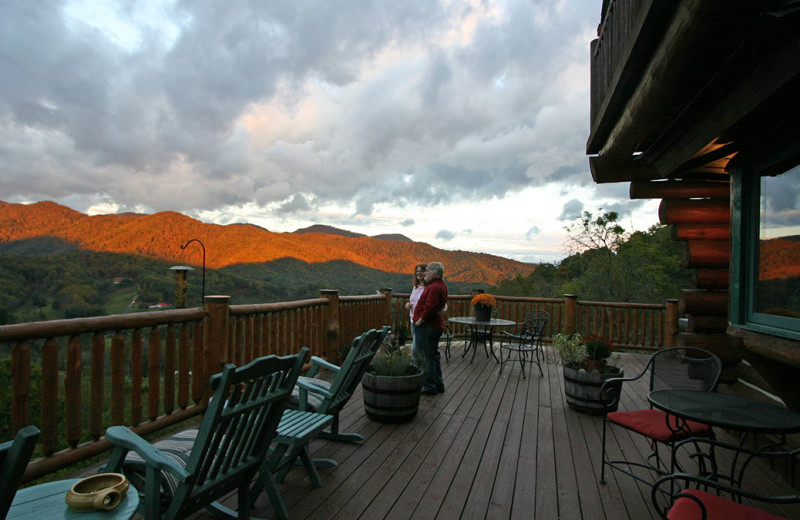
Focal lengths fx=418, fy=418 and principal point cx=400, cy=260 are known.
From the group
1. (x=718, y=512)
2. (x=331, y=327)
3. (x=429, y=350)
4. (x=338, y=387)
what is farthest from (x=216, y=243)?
(x=718, y=512)

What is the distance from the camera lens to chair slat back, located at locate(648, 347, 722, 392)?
2.87m

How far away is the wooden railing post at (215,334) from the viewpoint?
3.44 m

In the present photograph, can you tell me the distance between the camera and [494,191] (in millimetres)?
15461

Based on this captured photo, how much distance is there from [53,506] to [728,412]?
2.83 metres

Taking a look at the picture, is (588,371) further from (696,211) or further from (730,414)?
(730,414)

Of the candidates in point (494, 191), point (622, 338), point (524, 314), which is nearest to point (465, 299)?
point (524, 314)

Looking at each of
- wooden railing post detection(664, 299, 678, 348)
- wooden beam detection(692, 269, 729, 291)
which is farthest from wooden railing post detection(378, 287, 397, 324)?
wooden railing post detection(664, 299, 678, 348)

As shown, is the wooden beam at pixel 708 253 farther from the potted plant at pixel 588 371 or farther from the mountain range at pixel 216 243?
the mountain range at pixel 216 243

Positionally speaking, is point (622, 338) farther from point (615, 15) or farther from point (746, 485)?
point (615, 15)

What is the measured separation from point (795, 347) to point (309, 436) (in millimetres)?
2799

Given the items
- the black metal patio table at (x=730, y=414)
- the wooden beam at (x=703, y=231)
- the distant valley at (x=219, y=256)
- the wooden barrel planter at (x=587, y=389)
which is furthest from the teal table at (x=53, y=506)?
the distant valley at (x=219, y=256)

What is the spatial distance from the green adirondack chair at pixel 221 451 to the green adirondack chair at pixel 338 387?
0.66m

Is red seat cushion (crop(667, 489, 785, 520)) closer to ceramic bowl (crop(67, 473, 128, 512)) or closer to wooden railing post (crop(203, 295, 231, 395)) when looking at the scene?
ceramic bowl (crop(67, 473, 128, 512))

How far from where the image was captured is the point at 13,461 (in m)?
0.85
